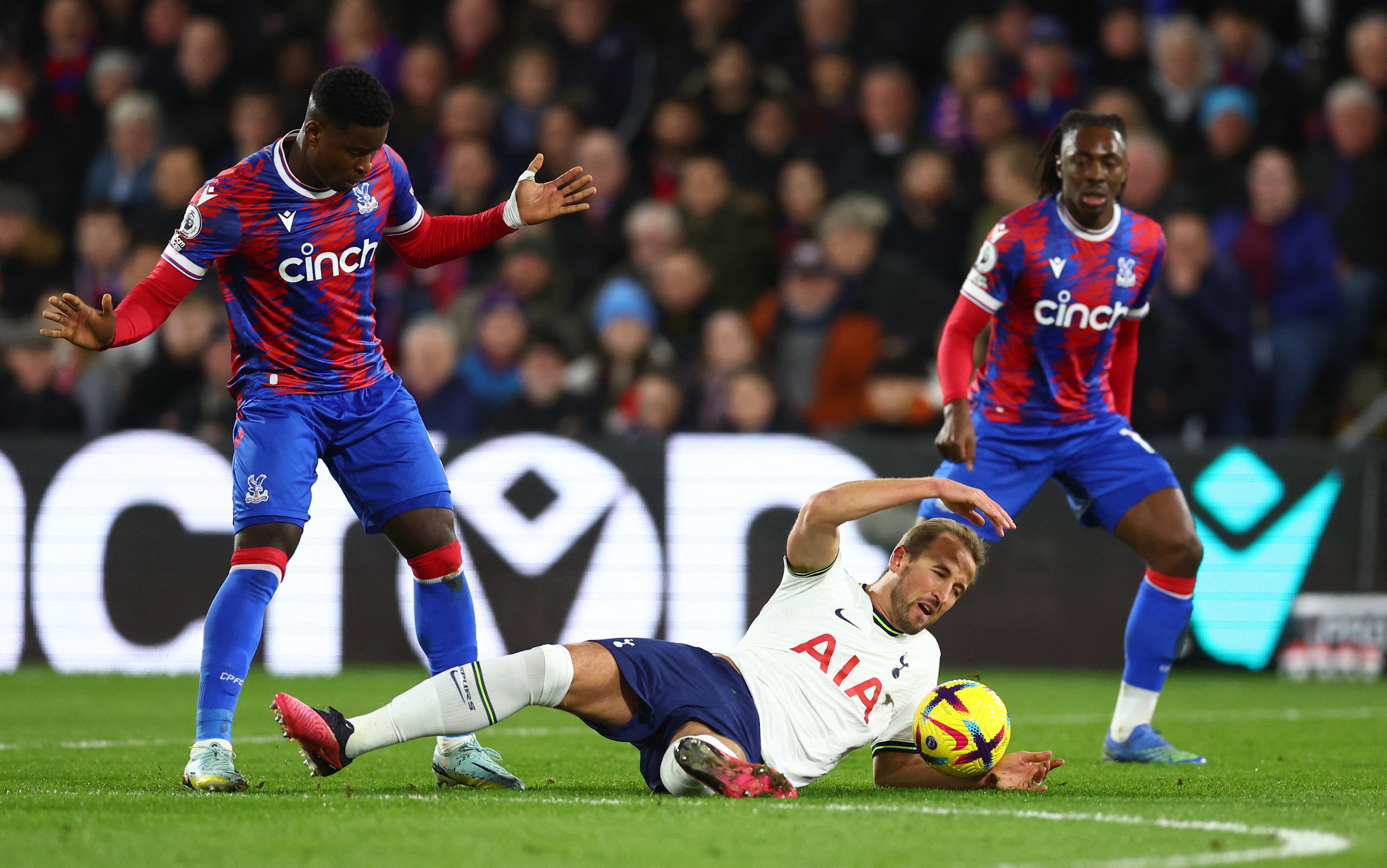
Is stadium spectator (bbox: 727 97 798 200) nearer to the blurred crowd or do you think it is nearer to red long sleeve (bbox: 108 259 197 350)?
the blurred crowd

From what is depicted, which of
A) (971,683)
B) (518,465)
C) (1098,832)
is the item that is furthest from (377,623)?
(1098,832)

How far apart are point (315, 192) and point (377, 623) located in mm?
5095

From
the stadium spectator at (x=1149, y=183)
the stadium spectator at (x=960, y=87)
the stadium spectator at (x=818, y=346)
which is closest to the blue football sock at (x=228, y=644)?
the stadium spectator at (x=818, y=346)

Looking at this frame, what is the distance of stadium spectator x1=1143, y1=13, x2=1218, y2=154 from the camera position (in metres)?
12.1

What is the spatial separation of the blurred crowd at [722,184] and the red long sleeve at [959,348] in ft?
12.7

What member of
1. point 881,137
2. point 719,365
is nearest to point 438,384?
point 719,365

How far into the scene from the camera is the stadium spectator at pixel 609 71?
13.7m

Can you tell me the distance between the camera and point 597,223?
12859mm

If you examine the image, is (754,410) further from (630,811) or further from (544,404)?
(630,811)

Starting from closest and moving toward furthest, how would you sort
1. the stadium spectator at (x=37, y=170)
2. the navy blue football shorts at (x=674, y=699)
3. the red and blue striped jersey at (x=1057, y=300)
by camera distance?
1. the navy blue football shorts at (x=674, y=699)
2. the red and blue striped jersey at (x=1057, y=300)
3. the stadium spectator at (x=37, y=170)

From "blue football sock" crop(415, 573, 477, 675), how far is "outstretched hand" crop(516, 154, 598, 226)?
129cm

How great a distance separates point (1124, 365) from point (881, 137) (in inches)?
233

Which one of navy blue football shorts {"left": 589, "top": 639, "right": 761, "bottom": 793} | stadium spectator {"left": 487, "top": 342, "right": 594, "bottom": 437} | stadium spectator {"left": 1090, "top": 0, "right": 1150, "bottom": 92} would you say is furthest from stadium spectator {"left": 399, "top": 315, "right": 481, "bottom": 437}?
navy blue football shorts {"left": 589, "top": 639, "right": 761, "bottom": 793}

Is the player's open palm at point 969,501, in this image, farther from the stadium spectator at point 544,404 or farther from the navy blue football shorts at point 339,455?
the stadium spectator at point 544,404
